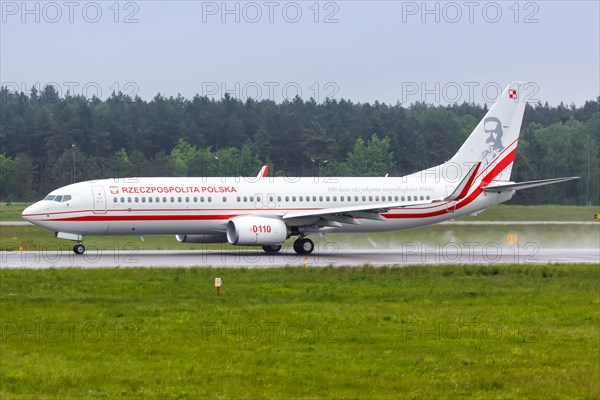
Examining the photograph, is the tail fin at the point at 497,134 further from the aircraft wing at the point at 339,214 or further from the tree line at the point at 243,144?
the tree line at the point at 243,144

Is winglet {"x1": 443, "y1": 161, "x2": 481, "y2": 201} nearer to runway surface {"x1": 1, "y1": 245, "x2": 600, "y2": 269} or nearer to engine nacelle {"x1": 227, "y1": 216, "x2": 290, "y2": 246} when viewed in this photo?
runway surface {"x1": 1, "y1": 245, "x2": 600, "y2": 269}

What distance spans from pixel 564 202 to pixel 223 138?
139 feet

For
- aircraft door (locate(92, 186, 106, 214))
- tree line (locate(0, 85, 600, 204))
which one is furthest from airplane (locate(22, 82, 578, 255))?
tree line (locate(0, 85, 600, 204))

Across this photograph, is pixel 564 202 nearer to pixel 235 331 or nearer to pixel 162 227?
pixel 162 227

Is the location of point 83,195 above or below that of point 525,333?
above

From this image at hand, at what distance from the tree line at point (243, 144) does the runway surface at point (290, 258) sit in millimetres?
31249

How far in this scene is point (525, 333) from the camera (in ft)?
66.8

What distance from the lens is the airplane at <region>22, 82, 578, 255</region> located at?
41.6m

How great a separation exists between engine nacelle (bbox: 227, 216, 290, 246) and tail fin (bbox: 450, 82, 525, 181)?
11.3m

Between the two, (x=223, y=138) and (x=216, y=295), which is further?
(x=223, y=138)

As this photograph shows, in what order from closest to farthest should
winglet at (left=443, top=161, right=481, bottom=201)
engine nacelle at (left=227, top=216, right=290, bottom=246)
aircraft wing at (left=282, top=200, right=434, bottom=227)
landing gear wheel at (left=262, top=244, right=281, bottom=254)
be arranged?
engine nacelle at (left=227, top=216, right=290, bottom=246), aircraft wing at (left=282, top=200, right=434, bottom=227), winglet at (left=443, top=161, right=481, bottom=201), landing gear wheel at (left=262, top=244, right=281, bottom=254)

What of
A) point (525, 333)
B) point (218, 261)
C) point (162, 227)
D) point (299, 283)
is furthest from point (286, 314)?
point (162, 227)

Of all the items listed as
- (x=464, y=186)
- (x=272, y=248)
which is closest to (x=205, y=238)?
(x=272, y=248)

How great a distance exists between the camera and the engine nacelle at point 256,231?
1633 inches
